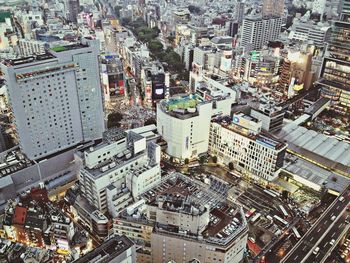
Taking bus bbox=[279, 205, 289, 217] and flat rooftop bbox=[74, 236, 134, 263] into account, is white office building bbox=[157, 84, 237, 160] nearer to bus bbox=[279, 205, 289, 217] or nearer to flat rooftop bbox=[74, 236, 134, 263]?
bus bbox=[279, 205, 289, 217]

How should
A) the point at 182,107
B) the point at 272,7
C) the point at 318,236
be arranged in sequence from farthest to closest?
the point at 272,7, the point at 182,107, the point at 318,236

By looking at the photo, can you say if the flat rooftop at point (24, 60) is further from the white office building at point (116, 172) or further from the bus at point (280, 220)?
the bus at point (280, 220)

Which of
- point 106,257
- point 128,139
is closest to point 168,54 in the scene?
point 128,139

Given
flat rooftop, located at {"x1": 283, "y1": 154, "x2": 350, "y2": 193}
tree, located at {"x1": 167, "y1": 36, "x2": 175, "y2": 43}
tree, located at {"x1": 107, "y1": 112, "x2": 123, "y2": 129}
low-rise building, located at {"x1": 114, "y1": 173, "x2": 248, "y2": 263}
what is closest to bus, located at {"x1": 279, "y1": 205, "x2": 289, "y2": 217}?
flat rooftop, located at {"x1": 283, "y1": 154, "x2": 350, "y2": 193}

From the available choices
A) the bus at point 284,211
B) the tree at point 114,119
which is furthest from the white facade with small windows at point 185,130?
the bus at point 284,211

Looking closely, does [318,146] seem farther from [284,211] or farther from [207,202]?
[207,202]

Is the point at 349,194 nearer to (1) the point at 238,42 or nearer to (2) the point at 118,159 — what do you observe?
(2) the point at 118,159

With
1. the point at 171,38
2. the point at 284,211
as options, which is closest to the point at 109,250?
the point at 284,211

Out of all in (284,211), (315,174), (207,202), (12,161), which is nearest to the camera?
(207,202)
